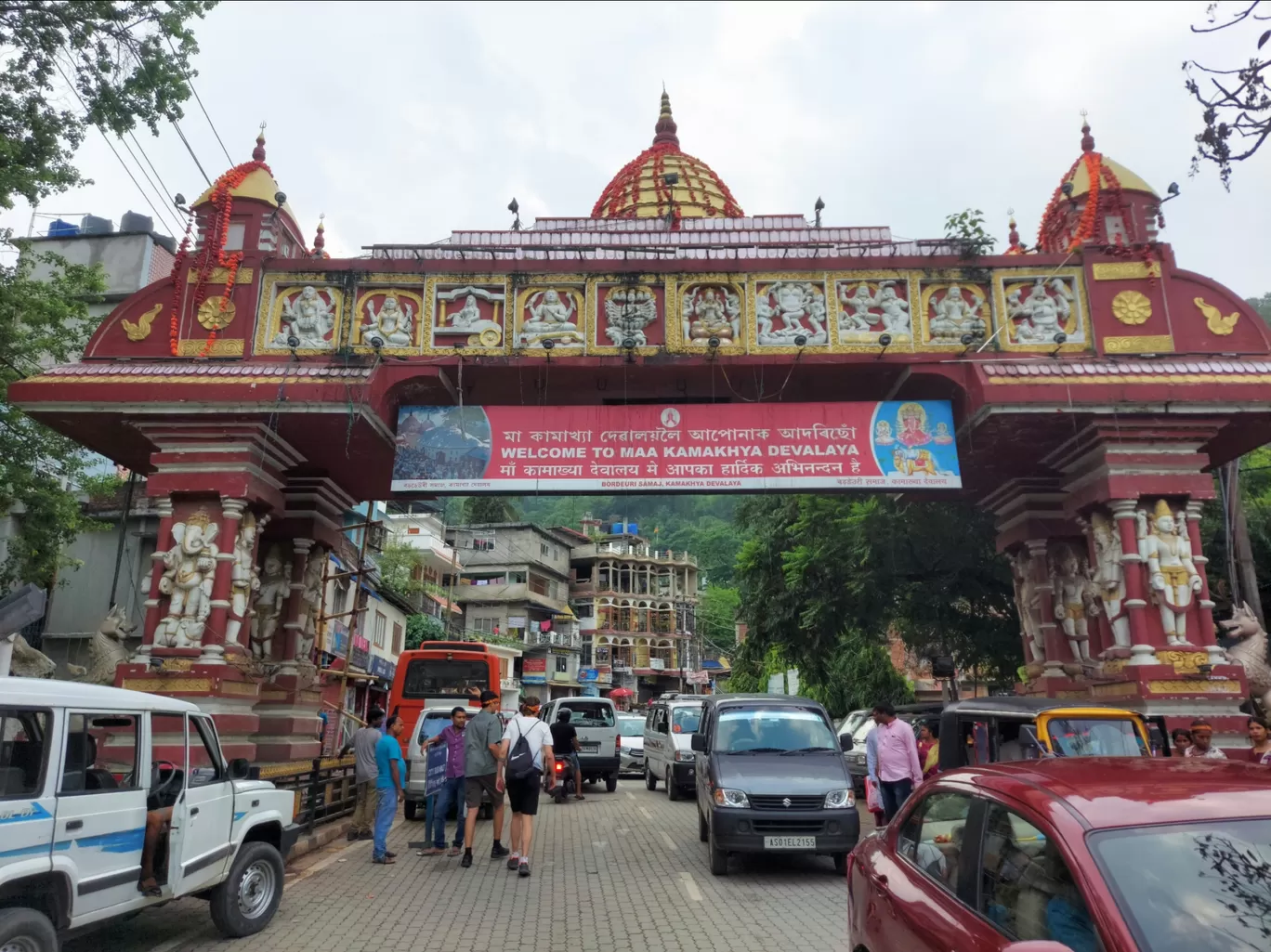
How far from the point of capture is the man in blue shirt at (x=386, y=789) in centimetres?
955

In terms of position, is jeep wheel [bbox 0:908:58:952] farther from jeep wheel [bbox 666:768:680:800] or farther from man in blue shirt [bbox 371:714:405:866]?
jeep wheel [bbox 666:768:680:800]

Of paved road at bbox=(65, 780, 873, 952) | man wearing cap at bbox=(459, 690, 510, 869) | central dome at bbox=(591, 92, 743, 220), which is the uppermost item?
central dome at bbox=(591, 92, 743, 220)

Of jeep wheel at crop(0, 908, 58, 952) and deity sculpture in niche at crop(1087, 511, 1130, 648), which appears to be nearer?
jeep wheel at crop(0, 908, 58, 952)

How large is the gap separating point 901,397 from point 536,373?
213 inches

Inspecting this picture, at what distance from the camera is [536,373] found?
12.4m

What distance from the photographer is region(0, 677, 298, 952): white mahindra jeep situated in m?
4.66

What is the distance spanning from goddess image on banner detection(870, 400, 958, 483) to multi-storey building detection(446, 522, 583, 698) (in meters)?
42.3

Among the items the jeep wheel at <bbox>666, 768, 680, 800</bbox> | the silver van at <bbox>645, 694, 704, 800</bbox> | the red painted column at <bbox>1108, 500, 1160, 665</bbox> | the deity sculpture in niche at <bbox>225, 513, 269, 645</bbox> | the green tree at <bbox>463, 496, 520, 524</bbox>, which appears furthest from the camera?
the green tree at <bbox>463, 496, 520, 524</bbox>

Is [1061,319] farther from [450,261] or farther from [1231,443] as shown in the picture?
[450,261]

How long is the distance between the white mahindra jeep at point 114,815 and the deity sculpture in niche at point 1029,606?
1114cm

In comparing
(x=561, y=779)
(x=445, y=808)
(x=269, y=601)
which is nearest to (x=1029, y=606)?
(x=561, y=779)

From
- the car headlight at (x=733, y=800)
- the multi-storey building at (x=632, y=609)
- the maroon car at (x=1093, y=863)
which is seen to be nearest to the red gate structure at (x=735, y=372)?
the car headlight at (x=733, y=800)

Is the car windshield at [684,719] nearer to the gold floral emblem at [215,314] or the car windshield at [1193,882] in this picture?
the gold floral emblem at [215,314]

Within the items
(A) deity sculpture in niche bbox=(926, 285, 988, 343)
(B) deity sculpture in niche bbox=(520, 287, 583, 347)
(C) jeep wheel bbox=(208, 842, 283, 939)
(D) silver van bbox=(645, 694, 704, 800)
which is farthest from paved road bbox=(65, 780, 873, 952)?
(A) deity sculpture in niche bbox=(926, 285, 988, 343)
